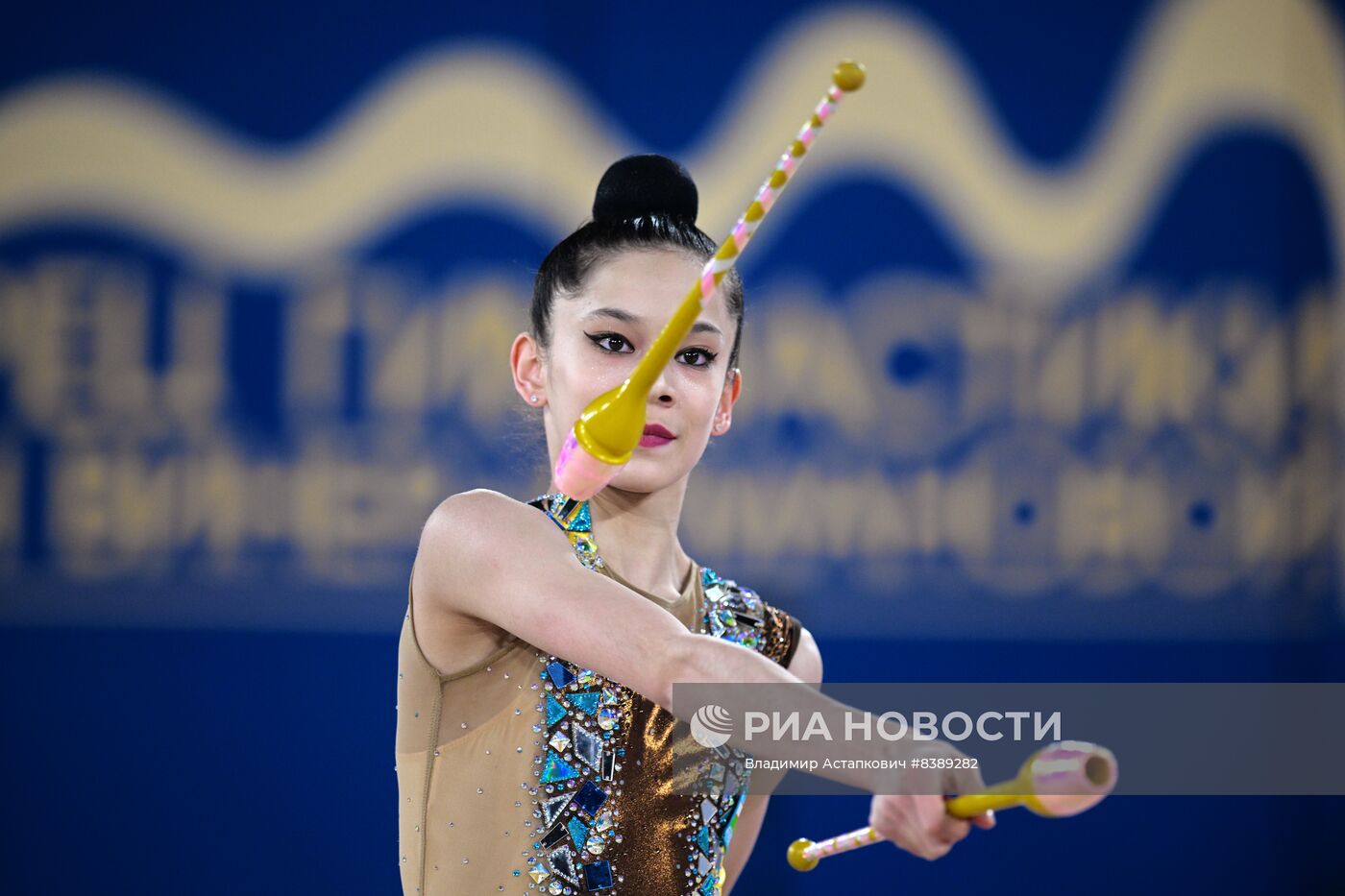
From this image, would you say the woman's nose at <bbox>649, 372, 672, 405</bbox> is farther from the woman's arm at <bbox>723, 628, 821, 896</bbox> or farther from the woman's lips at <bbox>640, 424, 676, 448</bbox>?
the woman's arm at <bbox>723, 628, 821, 896</bbox>

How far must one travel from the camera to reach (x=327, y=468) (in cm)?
238

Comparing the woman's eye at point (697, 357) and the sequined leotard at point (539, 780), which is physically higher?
the woman's eye at point (697, 357)

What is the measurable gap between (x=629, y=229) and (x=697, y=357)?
0.14 meters

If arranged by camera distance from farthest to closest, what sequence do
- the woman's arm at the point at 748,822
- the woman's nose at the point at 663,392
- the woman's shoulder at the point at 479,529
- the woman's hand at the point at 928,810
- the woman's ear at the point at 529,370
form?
the woman's arm at the point at 748,822
the woman's ear at the point at 529,370
the woman's nose at the point at 663,392
the woman's shoulder at the point at 479,529
the woman's hand at the point at 928,810

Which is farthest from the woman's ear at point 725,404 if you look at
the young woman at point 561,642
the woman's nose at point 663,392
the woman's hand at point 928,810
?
the woman's hand at point 928,810

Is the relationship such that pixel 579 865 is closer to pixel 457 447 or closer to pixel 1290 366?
pixel 457 447

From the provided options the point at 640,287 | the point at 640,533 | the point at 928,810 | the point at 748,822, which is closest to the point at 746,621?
the point at 640,533

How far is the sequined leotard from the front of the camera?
1.16 m

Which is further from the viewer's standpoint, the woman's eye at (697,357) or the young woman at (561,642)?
the woman's eye at (697,357)

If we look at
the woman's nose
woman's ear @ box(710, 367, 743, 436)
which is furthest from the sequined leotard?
woman's ear @ box(710, 367, 743, 436)

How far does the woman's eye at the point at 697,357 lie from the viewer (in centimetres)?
124

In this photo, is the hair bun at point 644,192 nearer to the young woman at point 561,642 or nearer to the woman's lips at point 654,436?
the young woman at point 561,642

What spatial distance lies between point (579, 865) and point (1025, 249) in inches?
70.0

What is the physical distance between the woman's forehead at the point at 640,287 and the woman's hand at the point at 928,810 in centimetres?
53
